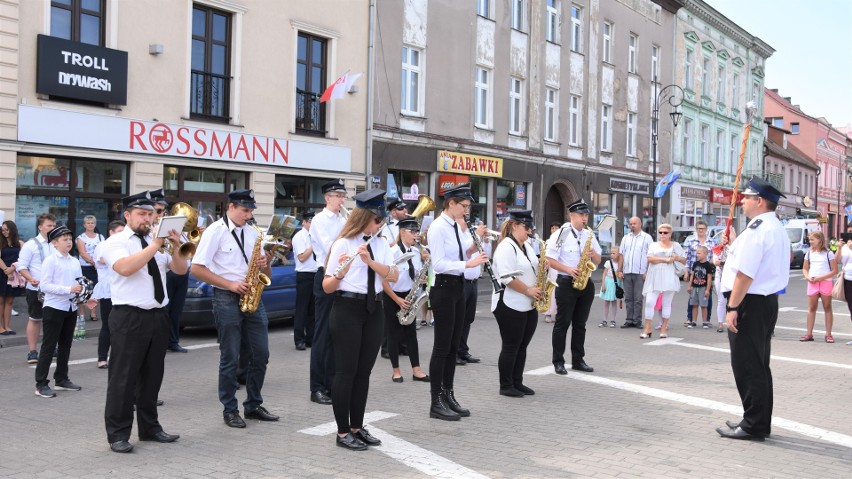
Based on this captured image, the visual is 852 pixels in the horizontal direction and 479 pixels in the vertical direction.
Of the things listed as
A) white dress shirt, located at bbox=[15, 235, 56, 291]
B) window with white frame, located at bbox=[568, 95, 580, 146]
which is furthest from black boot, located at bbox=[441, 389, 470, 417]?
window with white frame, located at bbox=[568, 95, 580, 146]

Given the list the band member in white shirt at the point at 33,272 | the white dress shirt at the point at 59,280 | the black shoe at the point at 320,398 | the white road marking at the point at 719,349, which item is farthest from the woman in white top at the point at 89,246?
the white road marking at the point at 719,349

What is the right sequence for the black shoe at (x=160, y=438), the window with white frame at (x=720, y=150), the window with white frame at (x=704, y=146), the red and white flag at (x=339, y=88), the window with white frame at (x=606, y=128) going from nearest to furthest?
1. the black shoe at (x=160, y=438)
2. the red and white flag at (x=339, y=88)
3. the window with white frame at (x=606, y=128)
4. the window with white frame at (x=704, y=146)
5. the window with white frame at (x=720, y=150)

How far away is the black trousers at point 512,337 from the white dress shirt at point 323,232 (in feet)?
6.60

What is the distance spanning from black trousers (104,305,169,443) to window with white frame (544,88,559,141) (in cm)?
2484

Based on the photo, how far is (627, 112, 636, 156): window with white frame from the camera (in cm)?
3575

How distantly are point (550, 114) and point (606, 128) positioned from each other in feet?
15.6

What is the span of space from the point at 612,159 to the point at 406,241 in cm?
2722

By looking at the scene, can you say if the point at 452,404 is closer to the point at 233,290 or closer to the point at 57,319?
the point at 233,290

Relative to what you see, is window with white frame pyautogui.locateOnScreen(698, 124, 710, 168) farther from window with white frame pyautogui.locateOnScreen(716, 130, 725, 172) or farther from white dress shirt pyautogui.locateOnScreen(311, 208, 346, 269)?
white dress shirt pyautogui.locateOnScreen(311, 208, 346, 269)

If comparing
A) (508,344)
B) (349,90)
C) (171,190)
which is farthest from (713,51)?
(508,344)

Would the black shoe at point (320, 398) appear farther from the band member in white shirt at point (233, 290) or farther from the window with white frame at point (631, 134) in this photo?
the window with white frame at point (631, 134)

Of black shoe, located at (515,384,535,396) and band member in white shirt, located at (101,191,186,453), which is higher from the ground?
band member in white shirt, located at (101,191,186,453)

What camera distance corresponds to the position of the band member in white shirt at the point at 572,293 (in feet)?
30.6

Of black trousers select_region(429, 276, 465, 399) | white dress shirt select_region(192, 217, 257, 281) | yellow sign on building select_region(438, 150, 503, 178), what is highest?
yellow sign on building select_region(438, 150, 503, 178)
